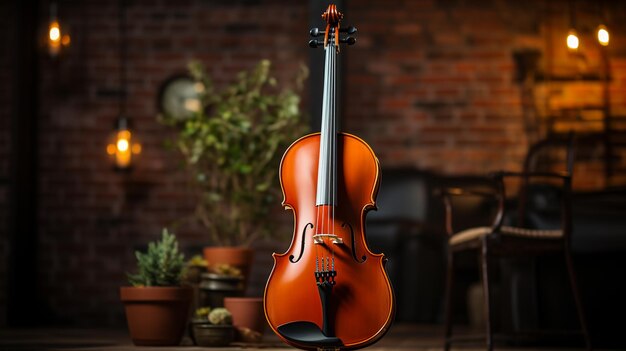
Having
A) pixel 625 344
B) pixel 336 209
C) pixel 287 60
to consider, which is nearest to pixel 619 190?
pixel 625 344

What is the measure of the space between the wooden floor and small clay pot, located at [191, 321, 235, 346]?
4 centimetres

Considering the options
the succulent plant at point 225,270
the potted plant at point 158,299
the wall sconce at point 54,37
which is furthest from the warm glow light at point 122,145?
the potted plant at point 158,299

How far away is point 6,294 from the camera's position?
19.3 feet

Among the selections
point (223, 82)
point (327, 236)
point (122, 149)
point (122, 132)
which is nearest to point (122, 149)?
point (122, 149)

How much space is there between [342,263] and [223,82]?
12.0 feet

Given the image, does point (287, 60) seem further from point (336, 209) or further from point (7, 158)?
point (336, 209)

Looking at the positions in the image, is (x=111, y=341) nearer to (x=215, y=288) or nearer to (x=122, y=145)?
(x=215, y=288)

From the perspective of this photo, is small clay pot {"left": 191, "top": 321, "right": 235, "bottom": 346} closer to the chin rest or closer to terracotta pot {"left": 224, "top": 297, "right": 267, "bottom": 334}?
terracotta pot {"left": 224, "top": 297, "right": 267, "bottom": 334}

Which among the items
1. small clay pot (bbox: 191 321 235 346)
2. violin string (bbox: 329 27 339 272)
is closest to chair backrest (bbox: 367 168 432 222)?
small clay pot (bbox: 191 321 235 346)

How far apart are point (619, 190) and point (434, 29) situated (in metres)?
1.88

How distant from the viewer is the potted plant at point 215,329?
144 inches

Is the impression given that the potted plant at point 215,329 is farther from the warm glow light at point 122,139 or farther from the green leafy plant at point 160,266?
the warm glow light at point 122,139

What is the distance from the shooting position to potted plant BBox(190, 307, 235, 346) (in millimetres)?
3664

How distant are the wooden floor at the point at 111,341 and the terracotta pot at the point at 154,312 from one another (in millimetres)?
69
